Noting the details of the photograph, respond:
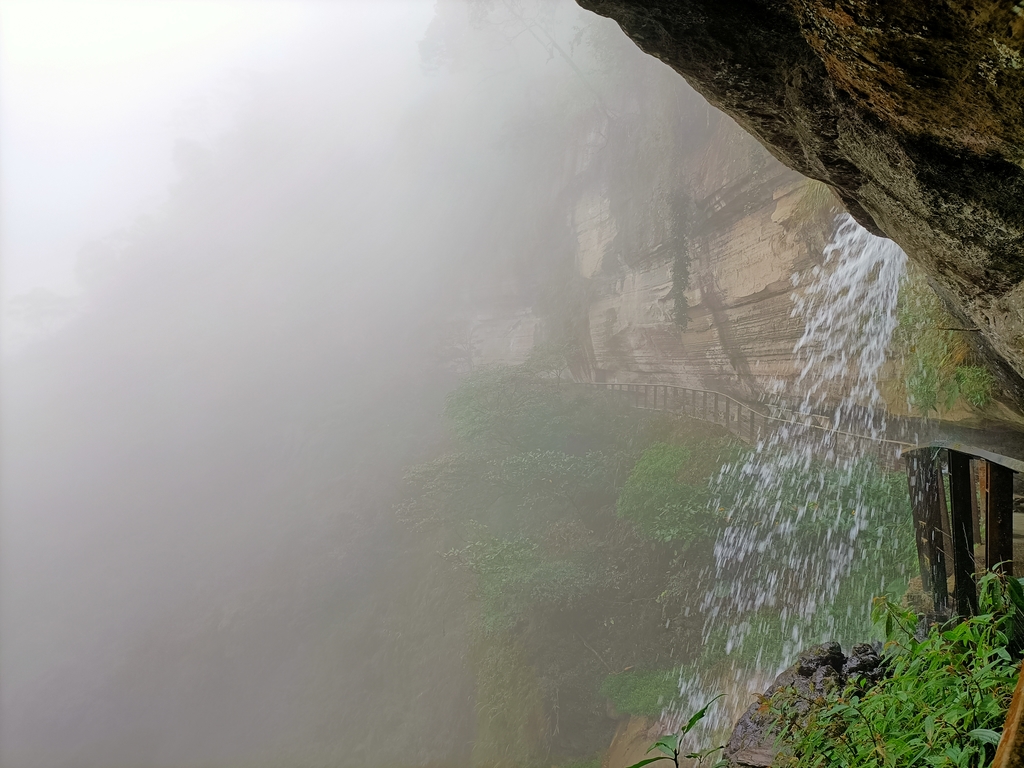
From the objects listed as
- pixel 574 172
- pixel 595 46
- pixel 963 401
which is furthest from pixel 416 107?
pixel 963 401

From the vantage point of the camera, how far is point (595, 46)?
1423cm

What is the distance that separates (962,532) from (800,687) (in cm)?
119

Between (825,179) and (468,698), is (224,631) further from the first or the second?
(825,179)

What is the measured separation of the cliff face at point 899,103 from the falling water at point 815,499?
4.52 meters

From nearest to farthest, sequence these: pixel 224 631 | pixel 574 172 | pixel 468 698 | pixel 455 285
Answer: pixel 468 698 → pixel 574 172 → pixel 224 631 → pixel 455 285

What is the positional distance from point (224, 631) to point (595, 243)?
1772cm

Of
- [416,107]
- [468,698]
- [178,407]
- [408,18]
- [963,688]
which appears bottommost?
[468,698]

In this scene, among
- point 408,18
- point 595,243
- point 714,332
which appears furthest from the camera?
point 408,18

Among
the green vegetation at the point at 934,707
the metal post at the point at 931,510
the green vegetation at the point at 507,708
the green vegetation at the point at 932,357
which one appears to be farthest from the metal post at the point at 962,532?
the green vegetation at the point at 507,708

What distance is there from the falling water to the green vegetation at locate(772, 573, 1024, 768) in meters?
5.25

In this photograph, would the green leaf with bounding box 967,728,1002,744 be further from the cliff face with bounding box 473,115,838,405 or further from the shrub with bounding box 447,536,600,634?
the shrub with bounding box 447,536,600,634

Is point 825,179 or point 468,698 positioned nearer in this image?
point 825,179

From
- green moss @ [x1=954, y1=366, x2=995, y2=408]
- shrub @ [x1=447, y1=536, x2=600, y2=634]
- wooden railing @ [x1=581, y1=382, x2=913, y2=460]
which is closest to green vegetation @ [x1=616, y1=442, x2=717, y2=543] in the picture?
wooden railing @ [x1=581, y1=382, x2=913, y2=460]

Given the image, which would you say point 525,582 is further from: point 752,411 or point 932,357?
point 932,357
